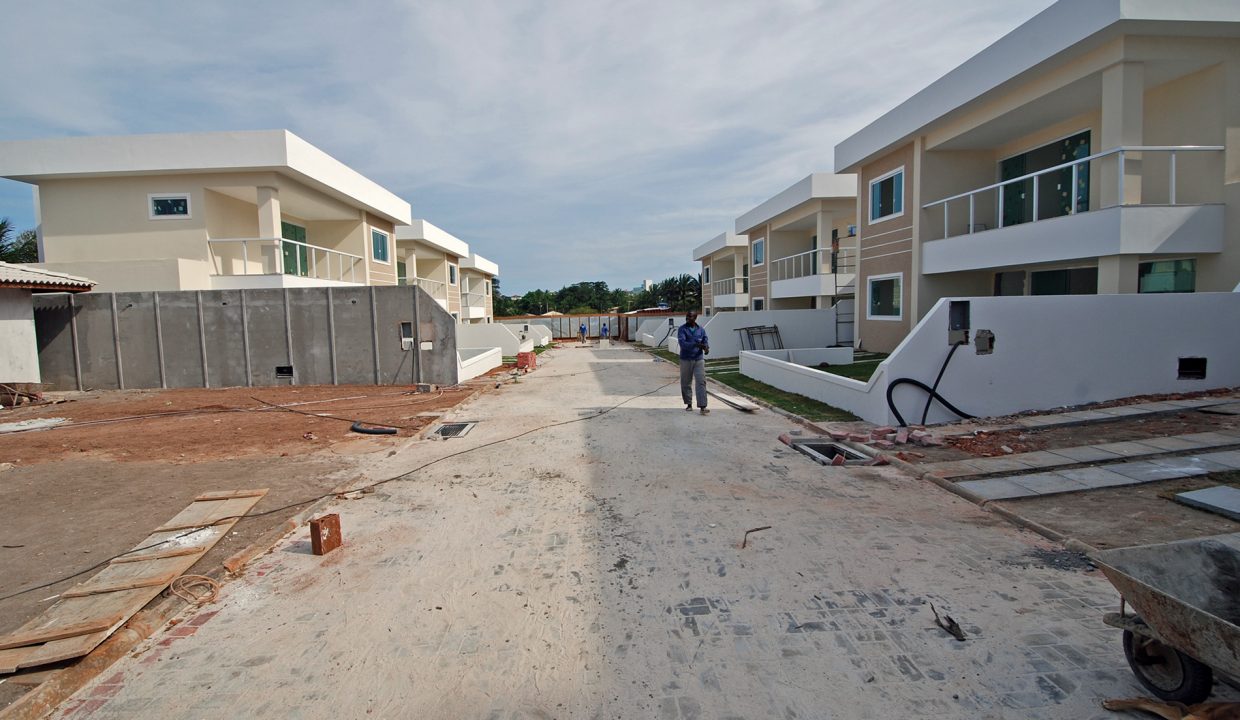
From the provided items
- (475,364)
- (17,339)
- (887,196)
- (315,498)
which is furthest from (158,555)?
(887,196)

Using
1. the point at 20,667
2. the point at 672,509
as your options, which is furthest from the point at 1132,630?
the point at 20,667

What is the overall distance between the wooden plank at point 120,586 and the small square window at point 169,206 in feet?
53.7

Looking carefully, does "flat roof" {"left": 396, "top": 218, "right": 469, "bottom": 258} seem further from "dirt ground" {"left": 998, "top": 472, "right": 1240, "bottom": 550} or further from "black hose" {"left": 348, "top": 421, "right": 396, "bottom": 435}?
"dirt ground" {"left": 998, "top": 472, "right": 1240, "bottom": 550}

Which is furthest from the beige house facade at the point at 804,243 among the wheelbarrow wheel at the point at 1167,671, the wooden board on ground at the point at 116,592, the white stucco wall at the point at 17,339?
the white stucco wall at the point at 17,339

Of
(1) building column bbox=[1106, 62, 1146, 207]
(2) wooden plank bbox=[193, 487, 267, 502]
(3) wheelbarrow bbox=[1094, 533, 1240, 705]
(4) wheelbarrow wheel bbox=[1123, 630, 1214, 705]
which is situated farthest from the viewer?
(1) building column bbox=[1106, 62, 1146, 207]

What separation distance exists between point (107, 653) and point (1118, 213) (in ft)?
45.4

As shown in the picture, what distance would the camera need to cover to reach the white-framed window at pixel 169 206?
661 inches

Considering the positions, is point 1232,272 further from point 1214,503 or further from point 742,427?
point 742,427

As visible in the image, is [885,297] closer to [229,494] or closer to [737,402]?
[737,402]

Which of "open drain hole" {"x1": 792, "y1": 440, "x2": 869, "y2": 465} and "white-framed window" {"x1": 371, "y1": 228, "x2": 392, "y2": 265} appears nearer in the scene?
"open drain hole" {"x1": 792, "y1": 440, "x2": 869, "y2": 465}

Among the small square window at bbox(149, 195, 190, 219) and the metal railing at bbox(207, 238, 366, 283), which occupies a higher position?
the small square window at bbox(149, 195, 190, 219)

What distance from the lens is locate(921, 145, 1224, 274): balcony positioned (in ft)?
33.1

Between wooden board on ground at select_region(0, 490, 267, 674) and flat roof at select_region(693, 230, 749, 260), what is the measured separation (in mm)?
31236

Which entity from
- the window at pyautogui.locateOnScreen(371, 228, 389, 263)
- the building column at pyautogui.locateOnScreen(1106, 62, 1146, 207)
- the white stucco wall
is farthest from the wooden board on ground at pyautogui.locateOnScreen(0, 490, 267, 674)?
the window at pyautogui.locateOnScreen(371, 228, 389, 263)
